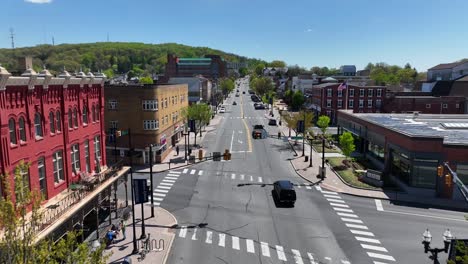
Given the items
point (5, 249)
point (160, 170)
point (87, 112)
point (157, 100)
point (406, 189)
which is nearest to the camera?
point (5, 249)

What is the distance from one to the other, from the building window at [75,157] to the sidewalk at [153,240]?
20.5ft

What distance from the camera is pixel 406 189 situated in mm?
38594

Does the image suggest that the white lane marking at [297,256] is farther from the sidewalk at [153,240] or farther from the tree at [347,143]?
the tree at [347,143]

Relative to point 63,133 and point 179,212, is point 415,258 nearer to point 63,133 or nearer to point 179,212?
point 179,212

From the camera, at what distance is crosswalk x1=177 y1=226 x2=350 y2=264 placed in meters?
23.9

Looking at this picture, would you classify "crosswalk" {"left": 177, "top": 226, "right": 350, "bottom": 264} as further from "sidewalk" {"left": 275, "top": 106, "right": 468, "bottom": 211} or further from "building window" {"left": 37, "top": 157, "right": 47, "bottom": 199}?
"sidewalk" {"left": 275, "top": 106, "right": 468, "bottom": 211}

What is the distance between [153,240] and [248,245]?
23.8 feet

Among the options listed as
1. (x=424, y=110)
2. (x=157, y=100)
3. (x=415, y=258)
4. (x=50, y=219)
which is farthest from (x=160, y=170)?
(x=424, y=110)

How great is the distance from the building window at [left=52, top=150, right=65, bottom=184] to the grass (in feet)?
102

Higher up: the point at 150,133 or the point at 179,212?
the point at 150,133

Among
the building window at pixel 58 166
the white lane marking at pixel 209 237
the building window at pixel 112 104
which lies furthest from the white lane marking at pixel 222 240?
the building window at pixel 112 104

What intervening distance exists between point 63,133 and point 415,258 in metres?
26.1

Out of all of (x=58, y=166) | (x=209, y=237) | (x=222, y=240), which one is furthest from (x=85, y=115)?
(x=222, y=240)

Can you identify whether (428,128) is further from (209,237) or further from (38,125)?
(38,125)
